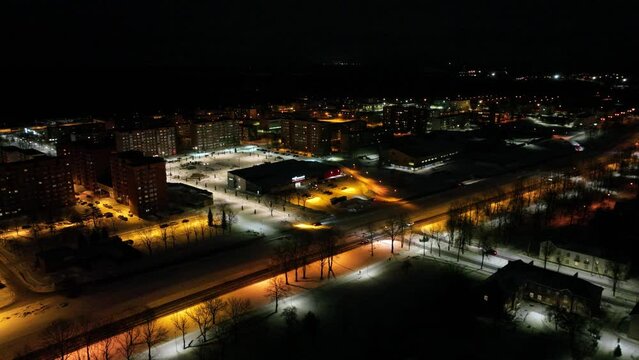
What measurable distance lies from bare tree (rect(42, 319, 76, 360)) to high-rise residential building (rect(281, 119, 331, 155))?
45139mm

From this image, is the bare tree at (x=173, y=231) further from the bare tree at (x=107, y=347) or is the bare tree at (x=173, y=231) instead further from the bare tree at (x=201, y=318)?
the bare tree at (x=107, y=347)

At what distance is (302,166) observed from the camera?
50.0 metres

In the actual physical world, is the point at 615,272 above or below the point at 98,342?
above

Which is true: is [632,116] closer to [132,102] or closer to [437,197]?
[437,197]

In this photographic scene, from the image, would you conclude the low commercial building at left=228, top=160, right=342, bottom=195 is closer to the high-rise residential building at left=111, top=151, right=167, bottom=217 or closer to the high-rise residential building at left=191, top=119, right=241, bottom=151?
the high-rise residential building at left=111, top=151, right=167, bottom=217

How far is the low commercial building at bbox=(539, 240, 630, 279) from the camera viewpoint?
2631 centimetres

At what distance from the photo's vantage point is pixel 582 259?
90.6 feet

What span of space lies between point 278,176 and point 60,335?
27.6m

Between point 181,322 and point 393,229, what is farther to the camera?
point 393,229

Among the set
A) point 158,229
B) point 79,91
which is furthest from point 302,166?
point 79,91

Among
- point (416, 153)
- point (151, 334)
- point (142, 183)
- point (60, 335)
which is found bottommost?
point (60, 335)

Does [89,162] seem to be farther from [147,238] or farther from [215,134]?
[215,134]

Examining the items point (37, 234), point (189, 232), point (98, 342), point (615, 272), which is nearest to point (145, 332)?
point (98, 342)

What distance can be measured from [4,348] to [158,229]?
15.8 metres
